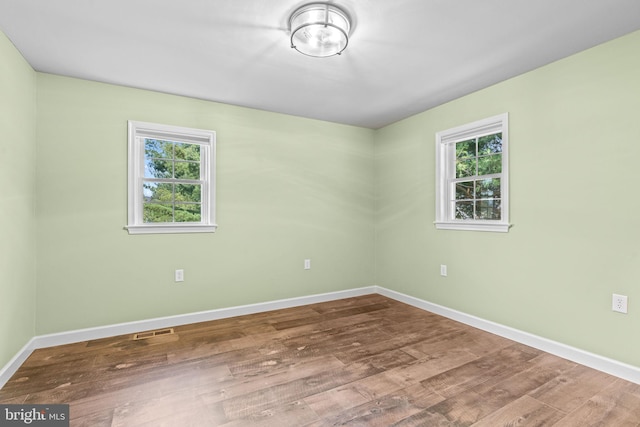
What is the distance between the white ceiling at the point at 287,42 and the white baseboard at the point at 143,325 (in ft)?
7.48

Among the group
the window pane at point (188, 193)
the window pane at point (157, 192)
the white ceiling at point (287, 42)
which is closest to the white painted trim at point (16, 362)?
the window pane at point (157, 192)

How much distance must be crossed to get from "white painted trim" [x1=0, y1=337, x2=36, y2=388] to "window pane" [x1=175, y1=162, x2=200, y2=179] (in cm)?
186

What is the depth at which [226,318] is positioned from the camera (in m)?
3.43

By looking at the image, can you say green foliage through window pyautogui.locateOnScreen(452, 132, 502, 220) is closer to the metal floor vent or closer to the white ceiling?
the white ceiling

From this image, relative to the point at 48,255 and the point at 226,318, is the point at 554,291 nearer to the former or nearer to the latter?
the point at 226,318

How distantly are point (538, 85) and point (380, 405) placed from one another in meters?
2.80

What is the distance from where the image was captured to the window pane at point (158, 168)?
3.21 meters

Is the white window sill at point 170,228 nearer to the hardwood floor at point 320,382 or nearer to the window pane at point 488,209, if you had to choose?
the hardwood floor at point 320,382

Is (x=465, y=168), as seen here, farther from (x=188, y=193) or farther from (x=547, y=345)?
(x=188, y=193)

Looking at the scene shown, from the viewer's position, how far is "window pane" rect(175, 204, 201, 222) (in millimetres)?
3356

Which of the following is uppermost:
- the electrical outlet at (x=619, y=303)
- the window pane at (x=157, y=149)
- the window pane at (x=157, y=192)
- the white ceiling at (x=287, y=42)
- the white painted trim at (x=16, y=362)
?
the white ceiling at (x=287, y=42)

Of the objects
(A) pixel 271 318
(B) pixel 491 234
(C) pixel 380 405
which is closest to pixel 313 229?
(A) pixel 271 318

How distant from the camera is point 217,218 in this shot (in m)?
3.45

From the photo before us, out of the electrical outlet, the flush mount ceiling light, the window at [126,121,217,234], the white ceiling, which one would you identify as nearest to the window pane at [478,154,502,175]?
the white ceiling
